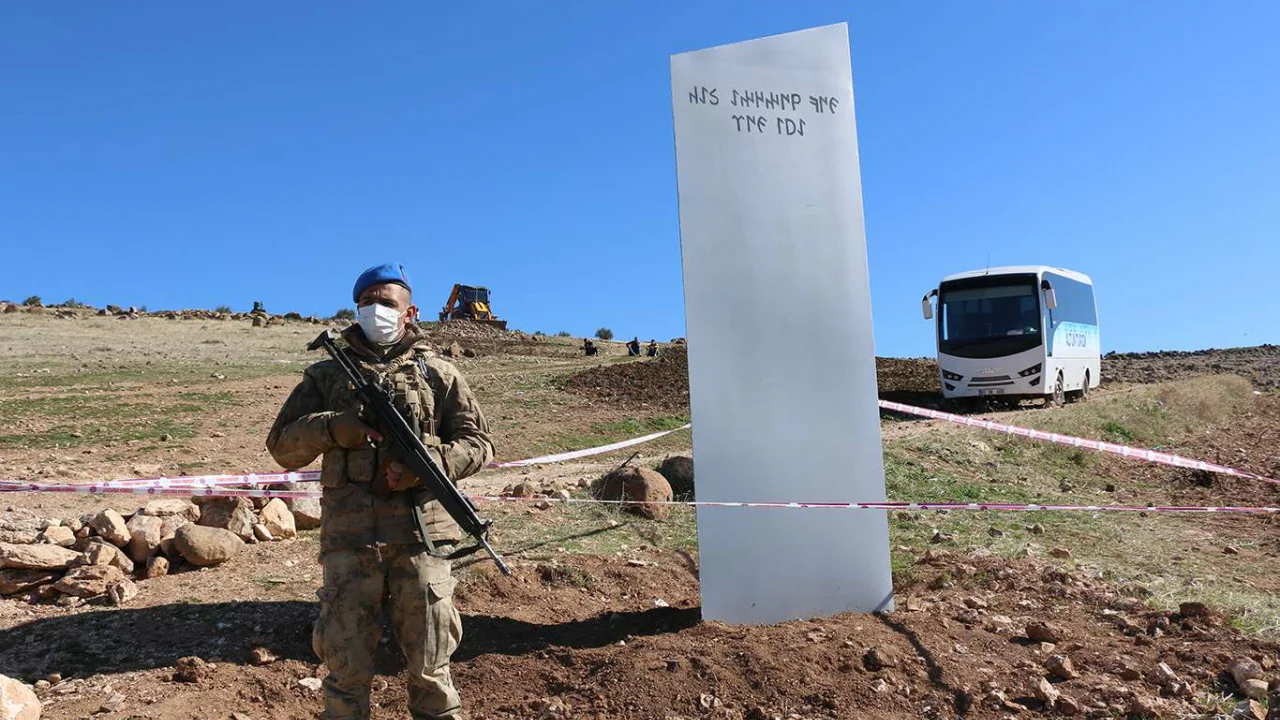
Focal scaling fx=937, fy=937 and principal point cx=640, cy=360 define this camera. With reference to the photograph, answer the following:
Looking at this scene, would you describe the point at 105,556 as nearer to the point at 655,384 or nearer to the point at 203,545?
the point at 203,545

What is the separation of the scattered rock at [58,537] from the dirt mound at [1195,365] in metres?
27.3

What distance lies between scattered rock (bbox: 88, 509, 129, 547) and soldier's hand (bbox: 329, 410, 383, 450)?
11.4ft

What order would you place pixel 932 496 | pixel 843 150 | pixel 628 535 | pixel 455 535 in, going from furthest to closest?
1. pixel 932 496
2. pixel 628 535
3. pixel 843 150
4. pixel 455 535

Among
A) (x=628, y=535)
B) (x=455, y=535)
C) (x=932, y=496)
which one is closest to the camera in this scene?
(x=455, y=535)

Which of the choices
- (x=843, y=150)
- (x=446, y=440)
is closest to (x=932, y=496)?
(x=843, y=150)

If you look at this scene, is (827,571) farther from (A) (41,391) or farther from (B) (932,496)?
(A) (41,391)

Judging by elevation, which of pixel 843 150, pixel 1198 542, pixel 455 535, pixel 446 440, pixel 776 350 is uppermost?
pixel 843 150

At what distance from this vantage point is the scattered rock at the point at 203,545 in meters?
5.96

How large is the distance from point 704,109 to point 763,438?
185 cm

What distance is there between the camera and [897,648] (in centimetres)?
470

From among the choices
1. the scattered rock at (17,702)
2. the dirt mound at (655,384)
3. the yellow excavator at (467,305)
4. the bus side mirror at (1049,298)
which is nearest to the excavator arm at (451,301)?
the yellow excavator at (467,305)

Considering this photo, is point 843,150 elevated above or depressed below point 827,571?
above

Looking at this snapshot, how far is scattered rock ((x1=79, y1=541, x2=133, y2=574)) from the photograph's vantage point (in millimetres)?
5742

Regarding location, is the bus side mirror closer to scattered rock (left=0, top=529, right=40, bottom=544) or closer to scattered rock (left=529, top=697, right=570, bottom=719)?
scattered rock (left=529, top=697, right=570, bottom=719)
